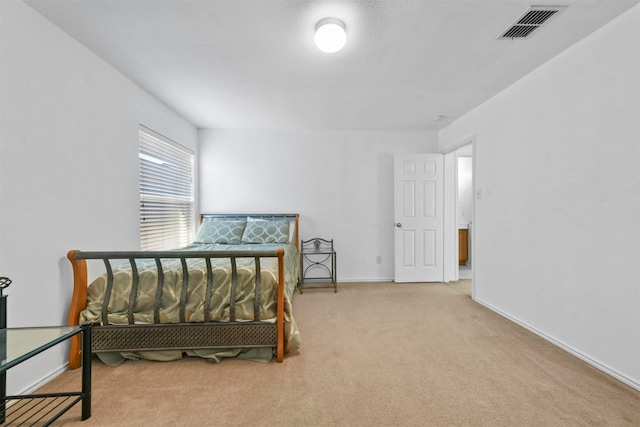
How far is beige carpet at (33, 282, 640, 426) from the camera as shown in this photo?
56.4 inches

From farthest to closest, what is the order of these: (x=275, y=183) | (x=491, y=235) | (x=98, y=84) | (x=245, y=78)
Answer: (x=275, y=183) → (x=491, y=235) → (x=245, y=78) → (x=98, y=84)

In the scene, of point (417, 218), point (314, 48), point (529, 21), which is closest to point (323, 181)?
point (417, 218)

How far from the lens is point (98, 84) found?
2193 millimetres

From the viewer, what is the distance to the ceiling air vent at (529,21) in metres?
1.65

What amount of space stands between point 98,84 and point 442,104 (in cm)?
332

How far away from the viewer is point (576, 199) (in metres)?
2.05

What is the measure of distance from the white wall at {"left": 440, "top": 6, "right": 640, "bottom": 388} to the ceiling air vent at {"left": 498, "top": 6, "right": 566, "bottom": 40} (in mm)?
473

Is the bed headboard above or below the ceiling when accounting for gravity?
below

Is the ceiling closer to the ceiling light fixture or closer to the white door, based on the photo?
the ceiling light fixture

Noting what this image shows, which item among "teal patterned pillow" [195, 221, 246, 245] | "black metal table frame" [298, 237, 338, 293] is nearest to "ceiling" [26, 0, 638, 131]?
"teal patterned pillow" [195, 221, 246, 245]

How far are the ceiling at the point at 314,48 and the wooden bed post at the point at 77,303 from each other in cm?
161

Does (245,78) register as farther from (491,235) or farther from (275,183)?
(491,235)

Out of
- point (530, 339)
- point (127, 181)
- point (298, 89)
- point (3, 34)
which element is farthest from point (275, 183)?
point (530, 339)

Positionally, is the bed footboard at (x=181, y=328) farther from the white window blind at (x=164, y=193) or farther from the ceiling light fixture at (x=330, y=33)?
the ceiling light fixture at (x=330, y=33)
